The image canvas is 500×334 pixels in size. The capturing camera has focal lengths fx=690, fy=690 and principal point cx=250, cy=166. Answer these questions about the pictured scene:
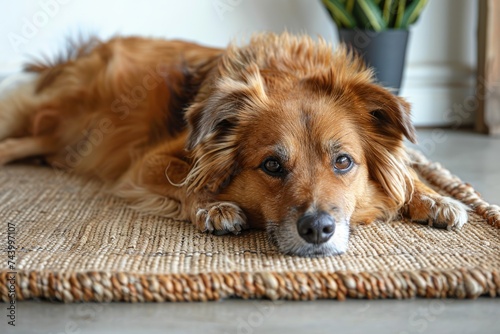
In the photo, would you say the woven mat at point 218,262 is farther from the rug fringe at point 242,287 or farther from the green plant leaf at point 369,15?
the green plant leaf at point 369,15

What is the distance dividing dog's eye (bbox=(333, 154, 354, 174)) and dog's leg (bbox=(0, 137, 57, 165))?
2.00 m

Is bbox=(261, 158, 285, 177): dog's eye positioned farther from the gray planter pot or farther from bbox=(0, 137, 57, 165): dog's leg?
the gray planter pot

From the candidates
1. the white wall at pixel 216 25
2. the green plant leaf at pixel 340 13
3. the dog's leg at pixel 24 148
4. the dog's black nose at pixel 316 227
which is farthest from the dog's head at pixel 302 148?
the white wall at pixel 216 25

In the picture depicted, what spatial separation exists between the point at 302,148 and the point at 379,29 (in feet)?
6.97

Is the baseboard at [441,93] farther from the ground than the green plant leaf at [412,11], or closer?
closer

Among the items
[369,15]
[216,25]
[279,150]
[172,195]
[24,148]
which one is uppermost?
[369,15]

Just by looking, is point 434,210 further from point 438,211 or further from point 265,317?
point 265,317

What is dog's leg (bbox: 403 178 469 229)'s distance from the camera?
2.51 m

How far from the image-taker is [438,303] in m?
1.99

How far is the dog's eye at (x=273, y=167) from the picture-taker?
2.38 meters

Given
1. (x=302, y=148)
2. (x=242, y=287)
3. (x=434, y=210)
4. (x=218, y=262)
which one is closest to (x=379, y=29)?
(x=434, y=210)

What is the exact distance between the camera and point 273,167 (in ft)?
7.88

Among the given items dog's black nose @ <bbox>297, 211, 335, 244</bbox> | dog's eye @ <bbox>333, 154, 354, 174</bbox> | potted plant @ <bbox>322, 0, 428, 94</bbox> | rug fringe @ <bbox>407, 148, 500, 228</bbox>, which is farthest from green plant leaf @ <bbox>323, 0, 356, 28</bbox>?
dog's black nose @ <bbox>297, 211, 335, 244</bbox>

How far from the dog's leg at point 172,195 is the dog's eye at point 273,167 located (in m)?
0.20
